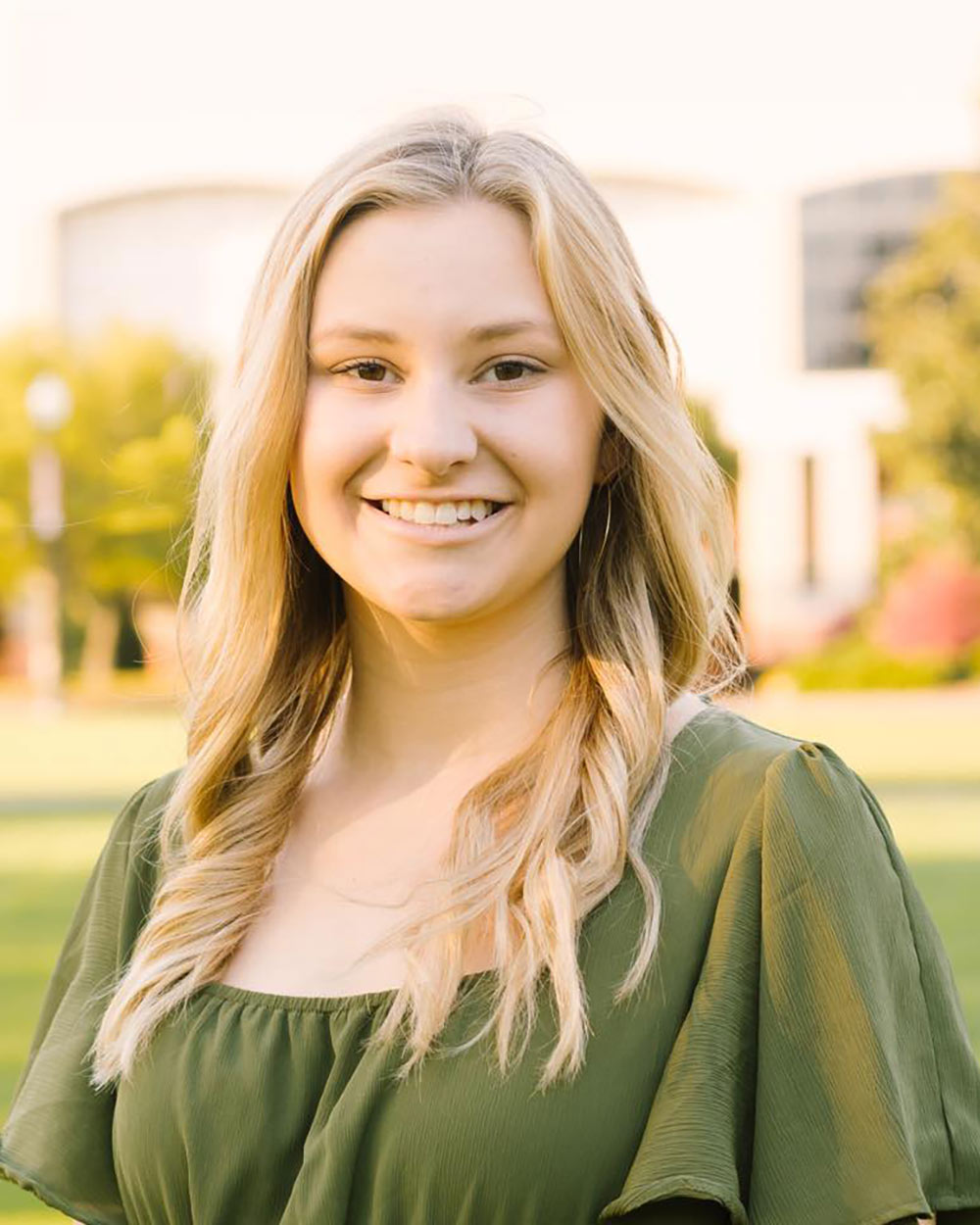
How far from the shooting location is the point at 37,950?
34.8ft

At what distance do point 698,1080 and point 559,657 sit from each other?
62cm

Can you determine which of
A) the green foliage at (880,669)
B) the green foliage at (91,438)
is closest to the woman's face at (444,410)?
the green foliage at (880,669)

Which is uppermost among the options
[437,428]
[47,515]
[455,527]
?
[437,428]

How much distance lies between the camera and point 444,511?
99.6 inches

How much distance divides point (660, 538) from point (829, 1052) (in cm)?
70

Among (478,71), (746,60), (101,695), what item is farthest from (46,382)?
(746,60)

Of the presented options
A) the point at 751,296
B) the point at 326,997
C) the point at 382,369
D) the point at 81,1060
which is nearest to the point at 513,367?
the point at 382,369

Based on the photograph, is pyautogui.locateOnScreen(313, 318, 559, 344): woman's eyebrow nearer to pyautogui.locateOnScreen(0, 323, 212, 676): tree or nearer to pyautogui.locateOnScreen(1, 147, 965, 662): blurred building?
pyautogui.locateOnScreen(0, 323, 212, 676): tree

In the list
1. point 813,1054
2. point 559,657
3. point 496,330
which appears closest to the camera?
point 813,1054

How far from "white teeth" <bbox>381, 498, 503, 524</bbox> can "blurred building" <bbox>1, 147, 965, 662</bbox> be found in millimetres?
50315

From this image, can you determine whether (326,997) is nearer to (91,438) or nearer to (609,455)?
(609,455)

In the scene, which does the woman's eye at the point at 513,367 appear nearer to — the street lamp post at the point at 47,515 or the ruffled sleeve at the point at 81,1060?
the ruffled sleeve at the point at 81,1060

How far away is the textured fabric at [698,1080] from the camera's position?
225cm

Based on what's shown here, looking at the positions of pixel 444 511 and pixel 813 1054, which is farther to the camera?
pixel 444 511
